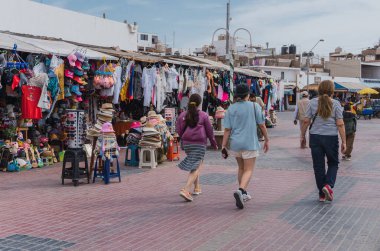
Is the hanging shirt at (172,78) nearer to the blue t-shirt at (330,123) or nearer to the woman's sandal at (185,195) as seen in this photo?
the woman's sandal at (185,195)

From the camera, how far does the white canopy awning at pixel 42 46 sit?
35.3 feet

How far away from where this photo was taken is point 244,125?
7.25 m

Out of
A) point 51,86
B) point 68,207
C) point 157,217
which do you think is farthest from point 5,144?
point 157,217

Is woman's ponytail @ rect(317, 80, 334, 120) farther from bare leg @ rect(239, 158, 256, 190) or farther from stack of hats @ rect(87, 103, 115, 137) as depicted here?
stack of hats @ rect(87, 103, 115, 137)

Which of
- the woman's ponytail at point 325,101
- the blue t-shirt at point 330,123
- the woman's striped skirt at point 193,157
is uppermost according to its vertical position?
the woman's ponytail at point 325,101

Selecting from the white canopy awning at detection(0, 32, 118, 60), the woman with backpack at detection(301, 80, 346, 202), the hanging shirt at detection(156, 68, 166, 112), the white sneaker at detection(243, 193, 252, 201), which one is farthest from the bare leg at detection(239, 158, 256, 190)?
the hanging shirt at detection(156, 68, 166, 112)

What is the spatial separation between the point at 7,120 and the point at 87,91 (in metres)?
2.55

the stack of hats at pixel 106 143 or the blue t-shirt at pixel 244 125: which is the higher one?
the blue t-shirt at pixel 244 125

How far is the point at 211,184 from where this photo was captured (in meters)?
9.17

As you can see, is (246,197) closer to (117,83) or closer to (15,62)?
(15,62)

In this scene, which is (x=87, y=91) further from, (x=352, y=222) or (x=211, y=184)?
(x=352, y=222)

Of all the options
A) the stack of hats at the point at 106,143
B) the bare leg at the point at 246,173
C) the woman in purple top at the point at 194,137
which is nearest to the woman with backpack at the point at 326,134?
the bare leg at the point at 246,173

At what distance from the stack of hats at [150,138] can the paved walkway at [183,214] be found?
756 mm

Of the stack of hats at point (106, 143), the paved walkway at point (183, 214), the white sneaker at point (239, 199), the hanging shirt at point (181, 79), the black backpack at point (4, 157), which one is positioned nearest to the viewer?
the paved walkway at point (183, 214)
